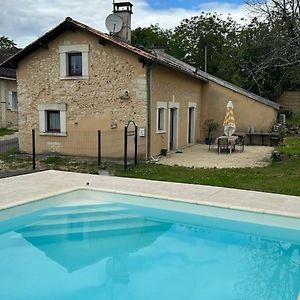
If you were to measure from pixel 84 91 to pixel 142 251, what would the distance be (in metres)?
10.8

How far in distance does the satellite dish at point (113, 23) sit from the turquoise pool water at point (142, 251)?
37.4 ft

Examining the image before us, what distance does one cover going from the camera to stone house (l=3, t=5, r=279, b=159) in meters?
15.7

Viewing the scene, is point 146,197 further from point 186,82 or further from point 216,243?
point 186,82

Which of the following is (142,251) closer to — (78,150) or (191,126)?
(78,150)

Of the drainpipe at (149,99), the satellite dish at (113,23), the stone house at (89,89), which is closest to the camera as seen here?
the drainpipe at (149,99)

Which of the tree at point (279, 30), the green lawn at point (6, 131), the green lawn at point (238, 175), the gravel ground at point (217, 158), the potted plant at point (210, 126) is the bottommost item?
the green lawn at point (238, 175)

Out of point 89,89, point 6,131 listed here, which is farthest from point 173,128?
point 6,131

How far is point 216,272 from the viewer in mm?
6148

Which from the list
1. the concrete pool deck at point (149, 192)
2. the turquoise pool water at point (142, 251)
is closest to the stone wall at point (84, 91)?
the concrete pool deck at point (149, 192)

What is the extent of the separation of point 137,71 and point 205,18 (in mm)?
32149

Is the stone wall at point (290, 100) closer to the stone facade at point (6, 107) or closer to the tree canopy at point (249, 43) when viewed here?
the tree canopy at point (249, 43)

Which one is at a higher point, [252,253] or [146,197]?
[146,197]

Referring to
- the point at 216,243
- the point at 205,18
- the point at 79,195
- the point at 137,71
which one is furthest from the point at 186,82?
the point at 205,18

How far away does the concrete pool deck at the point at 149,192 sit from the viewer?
8.11 m
